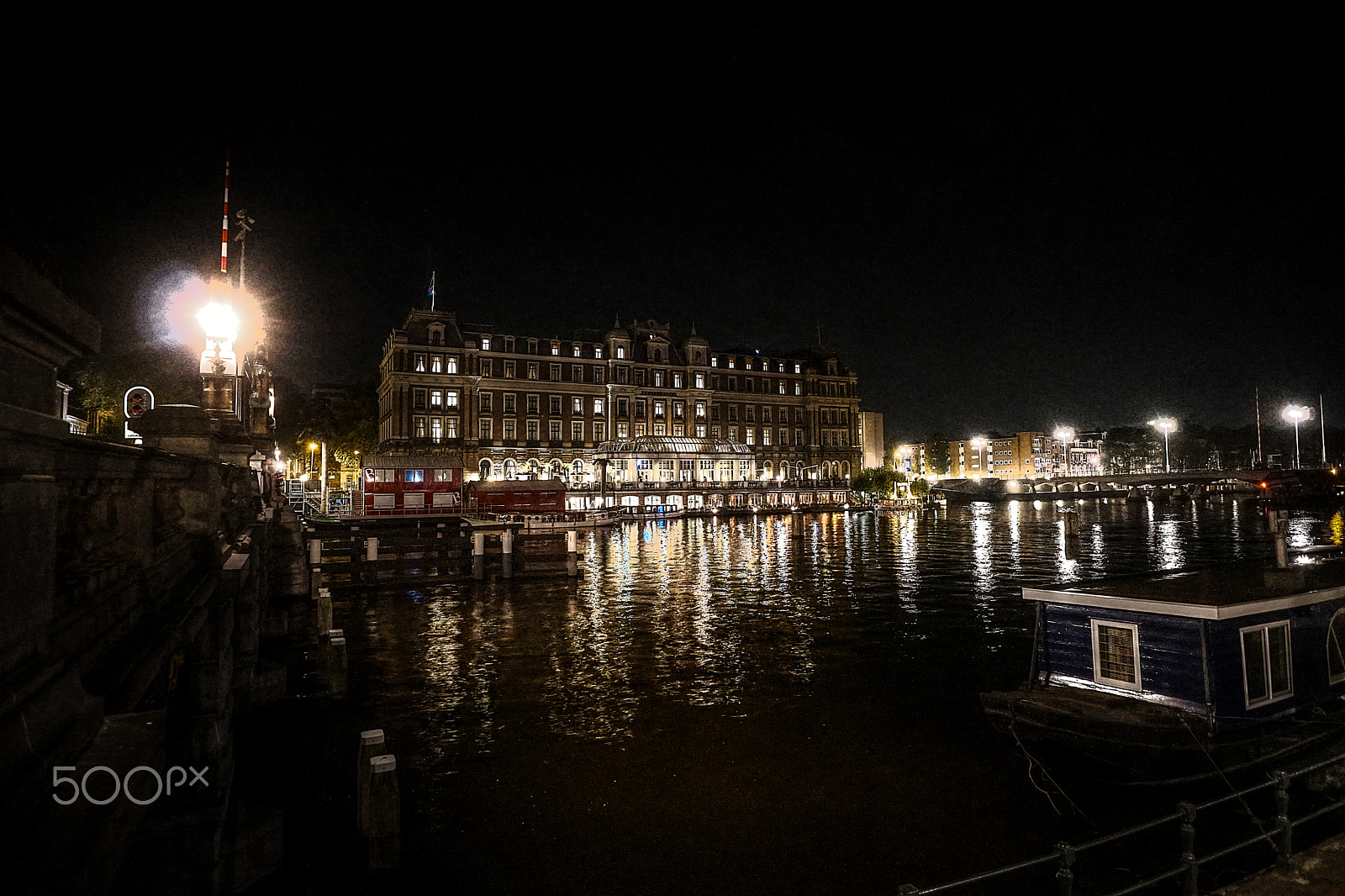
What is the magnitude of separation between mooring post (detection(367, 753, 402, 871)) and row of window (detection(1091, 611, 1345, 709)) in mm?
10931

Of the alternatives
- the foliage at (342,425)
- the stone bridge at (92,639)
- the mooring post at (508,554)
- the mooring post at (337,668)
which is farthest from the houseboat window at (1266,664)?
the foliage at (342,425)

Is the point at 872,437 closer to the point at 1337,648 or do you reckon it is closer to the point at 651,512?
the point at 651,512

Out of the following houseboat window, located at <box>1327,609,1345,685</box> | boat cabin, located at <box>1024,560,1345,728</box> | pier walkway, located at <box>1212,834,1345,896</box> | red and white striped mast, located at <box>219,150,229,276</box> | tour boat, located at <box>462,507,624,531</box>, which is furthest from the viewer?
tour boat, located at <box>462,507,624,531</box>

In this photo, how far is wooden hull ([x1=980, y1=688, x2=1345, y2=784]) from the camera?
32.9ft

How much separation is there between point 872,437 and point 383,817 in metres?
124

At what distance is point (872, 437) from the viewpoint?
414 ft

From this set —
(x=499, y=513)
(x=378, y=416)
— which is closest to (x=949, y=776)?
(x=499, y=513)

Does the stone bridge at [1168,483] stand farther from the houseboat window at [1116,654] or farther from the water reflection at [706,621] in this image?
the houseboat window at [1116,654]

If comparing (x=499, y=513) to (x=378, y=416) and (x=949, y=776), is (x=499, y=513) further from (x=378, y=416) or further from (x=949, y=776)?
(x=949, y=776)

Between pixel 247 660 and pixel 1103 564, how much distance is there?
3702 cm

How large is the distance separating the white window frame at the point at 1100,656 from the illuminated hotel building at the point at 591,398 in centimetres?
7323

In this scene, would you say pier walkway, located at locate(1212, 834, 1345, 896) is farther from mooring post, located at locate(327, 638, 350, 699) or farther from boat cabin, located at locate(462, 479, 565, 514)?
boat cabin, located at locate(462, 479, 565, 514)

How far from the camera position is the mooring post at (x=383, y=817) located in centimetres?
805

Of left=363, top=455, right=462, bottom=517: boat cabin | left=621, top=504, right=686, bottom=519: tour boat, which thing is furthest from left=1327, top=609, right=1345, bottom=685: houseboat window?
left=621, top=504, right=686, bottom=519: tour boat
